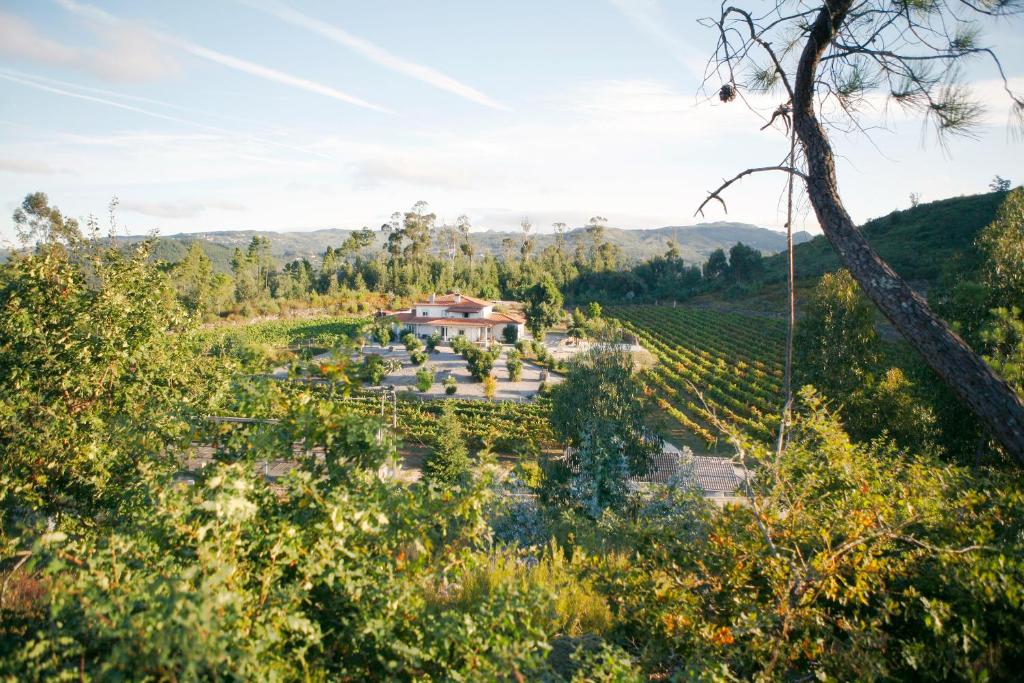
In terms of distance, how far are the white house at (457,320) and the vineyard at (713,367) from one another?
13384 mm

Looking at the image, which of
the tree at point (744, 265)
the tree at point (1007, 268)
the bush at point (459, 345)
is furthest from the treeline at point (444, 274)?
the tree at point (1007, 268)

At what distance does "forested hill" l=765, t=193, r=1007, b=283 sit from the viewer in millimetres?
61094

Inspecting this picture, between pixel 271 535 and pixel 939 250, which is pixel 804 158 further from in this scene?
pixel 939 250

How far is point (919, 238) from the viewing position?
69625 millimetres

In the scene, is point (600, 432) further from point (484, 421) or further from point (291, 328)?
point (291, 328)

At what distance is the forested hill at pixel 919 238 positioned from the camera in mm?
61094

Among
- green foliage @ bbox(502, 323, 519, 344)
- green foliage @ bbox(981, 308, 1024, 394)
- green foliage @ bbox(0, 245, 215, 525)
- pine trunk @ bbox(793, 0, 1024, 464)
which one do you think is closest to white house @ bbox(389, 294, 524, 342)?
green foliage @ bbox(502, 323, 519, 344)

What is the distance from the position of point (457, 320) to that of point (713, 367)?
2321 centimetres

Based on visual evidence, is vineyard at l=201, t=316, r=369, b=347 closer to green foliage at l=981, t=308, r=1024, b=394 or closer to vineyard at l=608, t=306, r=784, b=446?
vineyard at l=608, t=306, r=784, b=446

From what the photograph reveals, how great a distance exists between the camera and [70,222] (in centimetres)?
750

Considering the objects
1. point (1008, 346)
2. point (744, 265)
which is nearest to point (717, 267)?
point (744, 265)

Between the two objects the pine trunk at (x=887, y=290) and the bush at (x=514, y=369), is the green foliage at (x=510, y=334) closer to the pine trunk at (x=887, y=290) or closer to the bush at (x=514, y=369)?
the bush at (x=514, y=369)

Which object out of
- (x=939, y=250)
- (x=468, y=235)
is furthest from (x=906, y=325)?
(x=468, y=235)

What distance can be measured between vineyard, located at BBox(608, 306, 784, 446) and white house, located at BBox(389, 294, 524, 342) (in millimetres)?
13384
